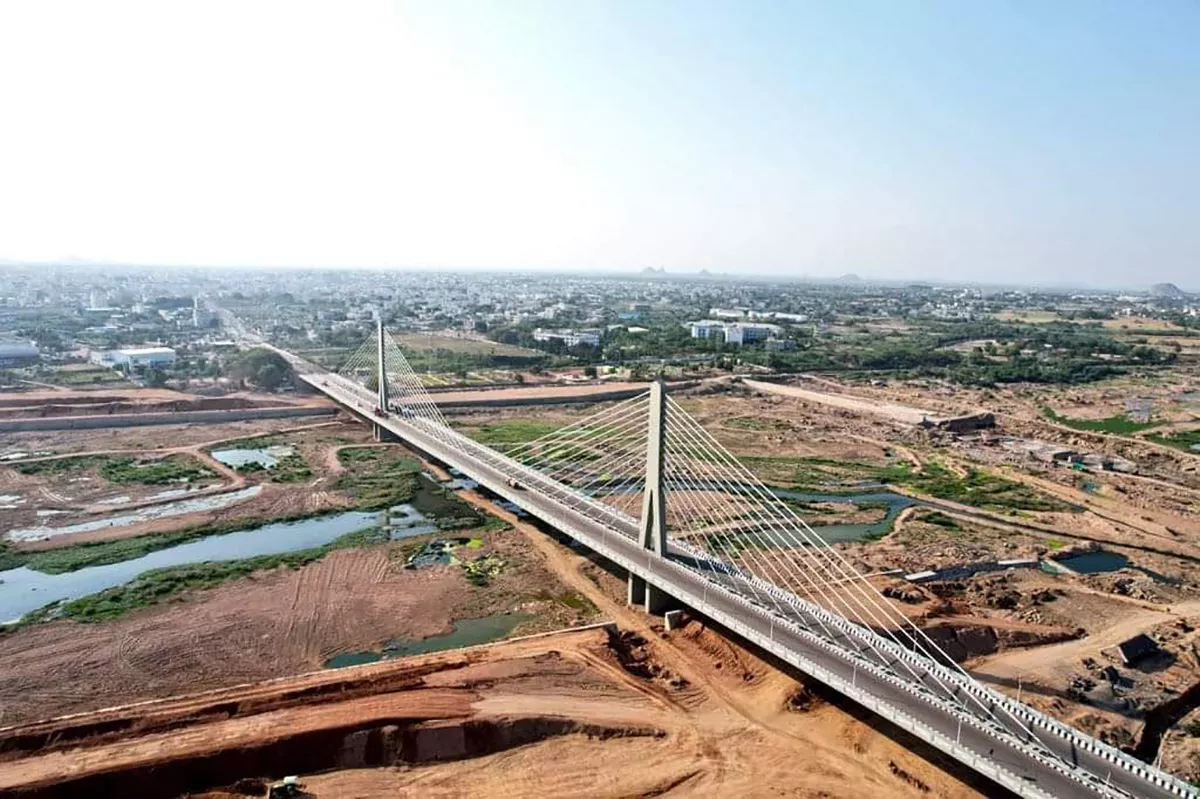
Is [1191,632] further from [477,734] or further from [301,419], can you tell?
[301,419]

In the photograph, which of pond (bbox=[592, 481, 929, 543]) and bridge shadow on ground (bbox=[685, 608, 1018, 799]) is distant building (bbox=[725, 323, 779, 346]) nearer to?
pond (bbox=[592, 481, 929, 543])

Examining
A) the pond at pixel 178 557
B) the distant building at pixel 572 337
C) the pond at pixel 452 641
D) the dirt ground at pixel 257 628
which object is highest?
the distant building at pixel 572 337

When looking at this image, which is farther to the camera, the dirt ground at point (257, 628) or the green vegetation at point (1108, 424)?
the green vegetation at point (1108, 424)

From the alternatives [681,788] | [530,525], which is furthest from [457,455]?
[681,788]

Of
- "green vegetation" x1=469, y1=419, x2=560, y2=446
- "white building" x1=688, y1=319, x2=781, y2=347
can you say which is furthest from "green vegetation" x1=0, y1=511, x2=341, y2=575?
"white building" x1=688, y1=319, x2=781, y2=347

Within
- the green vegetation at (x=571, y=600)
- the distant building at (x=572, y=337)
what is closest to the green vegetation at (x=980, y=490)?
the green vegetation at (x=571, y=600)

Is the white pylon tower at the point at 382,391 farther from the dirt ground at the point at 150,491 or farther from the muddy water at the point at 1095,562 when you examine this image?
the muddy water at the point at 1095,562

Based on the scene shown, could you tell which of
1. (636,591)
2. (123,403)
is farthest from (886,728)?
(123,403)
